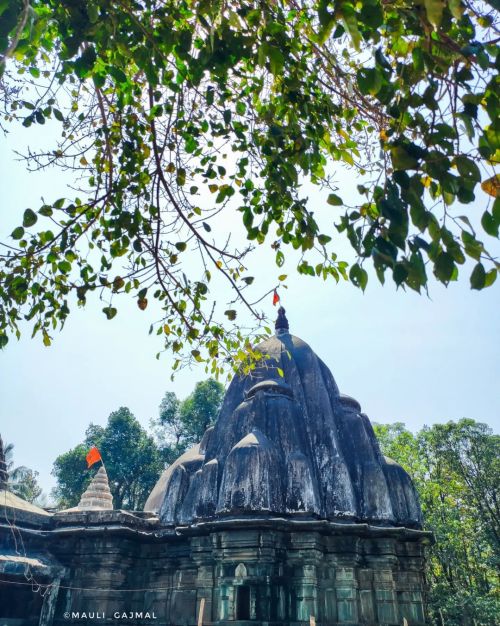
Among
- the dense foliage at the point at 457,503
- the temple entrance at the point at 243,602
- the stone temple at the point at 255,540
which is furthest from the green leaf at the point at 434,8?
the dense foliage at the point at 457,503

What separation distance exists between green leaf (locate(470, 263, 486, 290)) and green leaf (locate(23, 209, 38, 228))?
303 cm

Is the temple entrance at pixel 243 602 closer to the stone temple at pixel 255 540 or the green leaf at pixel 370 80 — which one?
the stone temple at pixel 255 540

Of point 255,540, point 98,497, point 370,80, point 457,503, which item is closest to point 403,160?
point 370,80

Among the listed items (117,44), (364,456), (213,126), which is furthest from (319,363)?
(117,44)

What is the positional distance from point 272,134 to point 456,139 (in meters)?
1.31

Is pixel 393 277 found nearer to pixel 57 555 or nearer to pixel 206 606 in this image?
pixel 206 606

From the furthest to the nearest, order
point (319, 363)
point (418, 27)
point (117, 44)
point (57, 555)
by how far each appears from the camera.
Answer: point (319, 363) < point (57, 555) < point (117, 44) < point (418, 27)

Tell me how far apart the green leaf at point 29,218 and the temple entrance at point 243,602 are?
7.83 metres

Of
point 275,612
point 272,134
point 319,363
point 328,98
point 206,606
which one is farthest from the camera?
point 319,363

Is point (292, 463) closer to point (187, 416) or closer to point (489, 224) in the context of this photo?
point (489, 224)

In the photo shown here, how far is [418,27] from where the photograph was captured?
210 centimetres

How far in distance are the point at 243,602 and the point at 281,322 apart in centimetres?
772

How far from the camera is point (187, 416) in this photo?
27.6m

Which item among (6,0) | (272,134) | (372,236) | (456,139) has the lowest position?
(372,236)
